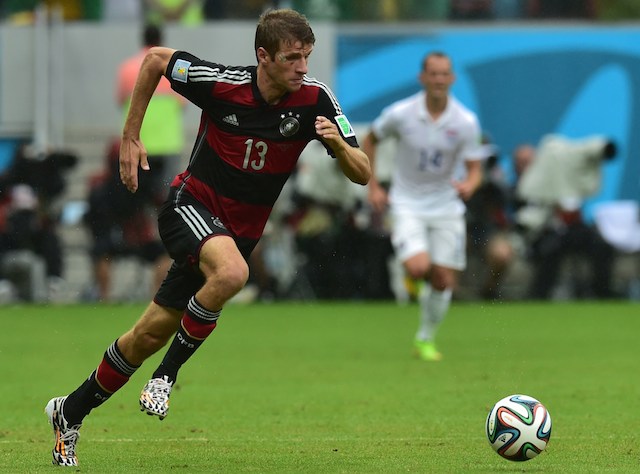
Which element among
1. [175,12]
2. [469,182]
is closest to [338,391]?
[469,182]

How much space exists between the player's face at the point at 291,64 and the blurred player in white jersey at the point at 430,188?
592cm

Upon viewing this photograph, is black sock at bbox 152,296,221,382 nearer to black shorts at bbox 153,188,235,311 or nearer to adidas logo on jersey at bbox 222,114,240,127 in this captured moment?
black shorts at bbox 153,188,235,311

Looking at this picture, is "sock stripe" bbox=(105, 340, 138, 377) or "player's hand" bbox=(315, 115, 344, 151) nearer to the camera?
"player's hand" bbox=(315, 115, 344, 151)

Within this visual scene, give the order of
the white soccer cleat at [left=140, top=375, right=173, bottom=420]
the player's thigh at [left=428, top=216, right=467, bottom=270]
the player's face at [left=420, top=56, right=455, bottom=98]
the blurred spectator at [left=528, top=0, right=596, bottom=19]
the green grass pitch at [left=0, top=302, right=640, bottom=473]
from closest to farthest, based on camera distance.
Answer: the white soccer cleat at [left=140, top=375, right=173, bottom=420] < the green grass pitch at [left=0, top=302, right=640, bottom=473] < the player's face at [left=420, top=56, right=455, bottom=98] < the player's thigh at [left=428, top=216, right=467, bottom=270] < the blurred spectator at [left=528, top=0, right=596, bottom=19]

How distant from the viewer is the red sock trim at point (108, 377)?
7629 mm

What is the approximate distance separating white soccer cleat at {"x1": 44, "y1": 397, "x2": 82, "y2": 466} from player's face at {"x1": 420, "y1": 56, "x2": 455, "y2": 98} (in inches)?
252

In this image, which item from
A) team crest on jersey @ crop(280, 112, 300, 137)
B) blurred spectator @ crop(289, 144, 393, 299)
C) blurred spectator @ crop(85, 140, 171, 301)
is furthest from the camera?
blurred spectator @ crop(289, 144, 393, 299)

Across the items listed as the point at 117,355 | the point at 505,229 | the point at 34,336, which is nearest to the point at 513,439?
the point at 117,355

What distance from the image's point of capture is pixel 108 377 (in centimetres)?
763

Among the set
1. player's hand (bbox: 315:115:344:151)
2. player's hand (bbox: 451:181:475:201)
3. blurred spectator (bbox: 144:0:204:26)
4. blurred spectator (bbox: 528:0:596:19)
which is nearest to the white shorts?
player's hand (bbox: 451:181:475:201)

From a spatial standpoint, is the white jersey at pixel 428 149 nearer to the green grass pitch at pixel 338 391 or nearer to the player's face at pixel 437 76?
the player's face at pixel 437 76

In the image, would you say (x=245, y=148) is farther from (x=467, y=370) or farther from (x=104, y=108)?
(x=104, y=108)

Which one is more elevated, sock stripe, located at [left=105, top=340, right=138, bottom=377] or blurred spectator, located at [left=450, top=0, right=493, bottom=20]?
sock stripe, located at [left=105, top=340, right=138, bottom=377]

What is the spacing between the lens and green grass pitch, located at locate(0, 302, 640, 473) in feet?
25.3
